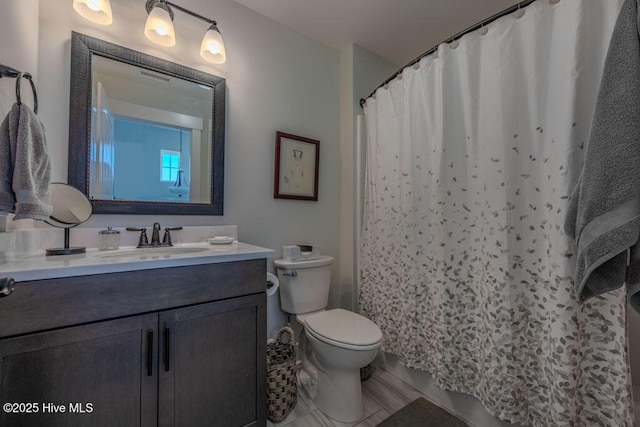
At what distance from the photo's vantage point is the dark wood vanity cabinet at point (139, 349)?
757 millimetres

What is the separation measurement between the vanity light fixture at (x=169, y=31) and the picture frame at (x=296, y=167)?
0.58 metres

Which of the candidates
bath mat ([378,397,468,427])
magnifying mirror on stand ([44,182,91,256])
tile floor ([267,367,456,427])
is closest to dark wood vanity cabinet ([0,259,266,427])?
tile floor ([267,367,456,427])

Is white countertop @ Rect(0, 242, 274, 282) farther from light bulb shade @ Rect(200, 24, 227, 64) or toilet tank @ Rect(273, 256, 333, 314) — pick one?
light bulb shade @ Rect(200, 24, 227, 64)

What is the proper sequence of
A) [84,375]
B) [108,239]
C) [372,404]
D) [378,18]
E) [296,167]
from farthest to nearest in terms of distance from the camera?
[296,167]
[378,18]
[372,404]
[108,239]
[84,375]

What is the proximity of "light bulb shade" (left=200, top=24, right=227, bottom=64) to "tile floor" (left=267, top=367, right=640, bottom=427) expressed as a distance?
2055 mm

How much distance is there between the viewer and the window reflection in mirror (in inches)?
50.7

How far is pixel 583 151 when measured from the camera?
0.91 m

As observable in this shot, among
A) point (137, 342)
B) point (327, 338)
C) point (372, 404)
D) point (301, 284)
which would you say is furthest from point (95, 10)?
point (372, 404)

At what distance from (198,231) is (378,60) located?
1995 mm

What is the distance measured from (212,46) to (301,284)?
4.97ft

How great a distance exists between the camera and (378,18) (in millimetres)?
1771

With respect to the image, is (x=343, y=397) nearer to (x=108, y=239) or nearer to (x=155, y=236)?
(x=155, y=236)

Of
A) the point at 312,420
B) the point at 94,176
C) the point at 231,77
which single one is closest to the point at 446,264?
the point at 312,420

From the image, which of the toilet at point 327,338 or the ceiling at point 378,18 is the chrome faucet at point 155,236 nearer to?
the toilet at point 327,338
